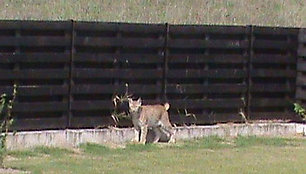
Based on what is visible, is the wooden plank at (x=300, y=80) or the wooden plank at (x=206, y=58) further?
the wooden plank at (x=300, y=80)

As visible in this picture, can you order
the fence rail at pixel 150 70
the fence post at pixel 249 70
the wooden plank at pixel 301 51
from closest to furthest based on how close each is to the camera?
the fence rail at pixel 150 70
the fence post at pixel 249 70
the wooden plank at pixel 301 51

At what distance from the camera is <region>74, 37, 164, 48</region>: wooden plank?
1620 cm

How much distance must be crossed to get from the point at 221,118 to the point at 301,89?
6.17ft

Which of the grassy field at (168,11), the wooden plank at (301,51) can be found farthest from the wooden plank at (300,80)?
the grassy field at (168,11)

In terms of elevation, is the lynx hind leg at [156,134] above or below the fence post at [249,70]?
below

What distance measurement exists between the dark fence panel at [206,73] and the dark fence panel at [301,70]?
48.4 inches

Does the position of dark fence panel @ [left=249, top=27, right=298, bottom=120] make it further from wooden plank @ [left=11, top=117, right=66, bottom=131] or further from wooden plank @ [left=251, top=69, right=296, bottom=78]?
wooden plank @ [left=11, top=117, right=66, bottom=131]

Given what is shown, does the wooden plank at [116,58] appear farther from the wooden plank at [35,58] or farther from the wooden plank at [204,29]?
the wooden plank at [204,29]

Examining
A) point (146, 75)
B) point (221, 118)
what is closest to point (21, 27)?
point (146, 75)

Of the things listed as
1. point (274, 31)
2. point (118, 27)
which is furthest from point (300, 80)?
point (118, 27)

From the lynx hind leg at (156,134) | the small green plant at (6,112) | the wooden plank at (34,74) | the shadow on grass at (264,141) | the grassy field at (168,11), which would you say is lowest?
the shadow on grass at (264,141)

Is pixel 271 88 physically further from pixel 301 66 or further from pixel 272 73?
pixel 301 66

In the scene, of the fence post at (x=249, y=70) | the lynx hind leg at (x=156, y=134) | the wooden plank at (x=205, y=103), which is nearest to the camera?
the lynx hind leg at (x=156, y=134)

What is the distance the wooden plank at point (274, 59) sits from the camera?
18500mm
